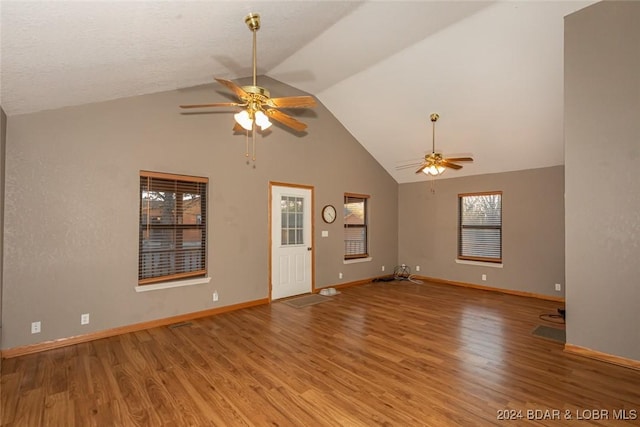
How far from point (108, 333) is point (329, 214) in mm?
4114

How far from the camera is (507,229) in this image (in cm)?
605

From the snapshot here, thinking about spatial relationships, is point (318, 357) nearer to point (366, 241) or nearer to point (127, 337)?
point (127, 337)

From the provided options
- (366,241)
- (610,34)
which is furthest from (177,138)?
(610,34)

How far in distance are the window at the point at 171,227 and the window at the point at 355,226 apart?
3271 millimetres

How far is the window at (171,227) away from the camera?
405cm

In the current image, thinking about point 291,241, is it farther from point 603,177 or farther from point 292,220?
point 603,177

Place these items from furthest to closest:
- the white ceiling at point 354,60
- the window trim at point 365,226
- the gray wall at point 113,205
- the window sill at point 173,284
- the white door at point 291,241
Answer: the window trim at point 365,226
the white door at point 291,241
the window sill at point 173,284
the gray wall at point 113,205
the white ceiling at point 354,60

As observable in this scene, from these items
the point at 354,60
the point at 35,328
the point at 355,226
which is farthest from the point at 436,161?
the point at 35,328

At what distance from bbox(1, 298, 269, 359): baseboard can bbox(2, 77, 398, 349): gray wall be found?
0.06 metres

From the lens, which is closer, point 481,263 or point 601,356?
point 601,356

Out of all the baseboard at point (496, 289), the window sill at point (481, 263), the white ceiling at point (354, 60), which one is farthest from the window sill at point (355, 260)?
the white ceiling at point (354, 60)

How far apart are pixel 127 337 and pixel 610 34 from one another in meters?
6.42

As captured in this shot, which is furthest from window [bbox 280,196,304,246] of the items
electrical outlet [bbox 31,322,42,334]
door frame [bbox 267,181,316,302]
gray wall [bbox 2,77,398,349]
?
electrical outlet [bbox 31,322,42,334]

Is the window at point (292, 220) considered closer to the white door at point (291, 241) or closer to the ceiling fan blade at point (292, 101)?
the white door at point (291, 241)
